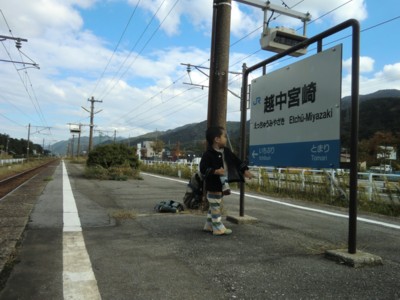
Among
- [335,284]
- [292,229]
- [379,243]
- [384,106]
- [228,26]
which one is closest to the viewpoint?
[335,284]

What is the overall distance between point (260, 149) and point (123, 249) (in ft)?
10.2

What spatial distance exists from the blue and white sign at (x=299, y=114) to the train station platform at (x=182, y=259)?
1223 millimetres

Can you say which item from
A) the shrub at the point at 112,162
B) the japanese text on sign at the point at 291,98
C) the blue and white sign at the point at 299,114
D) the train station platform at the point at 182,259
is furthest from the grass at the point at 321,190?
the shrub at the point at 112,162

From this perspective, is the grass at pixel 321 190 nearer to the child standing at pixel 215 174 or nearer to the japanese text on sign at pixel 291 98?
the japanese text on sign at pixel 291 98

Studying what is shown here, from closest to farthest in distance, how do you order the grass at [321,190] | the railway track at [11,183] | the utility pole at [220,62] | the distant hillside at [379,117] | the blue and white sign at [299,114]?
the blue and white sign at [299,114]
the utility pole at [220,62]
the grass at [321,190]
the railway track at [11,183]
the distant hillside at [379,117]

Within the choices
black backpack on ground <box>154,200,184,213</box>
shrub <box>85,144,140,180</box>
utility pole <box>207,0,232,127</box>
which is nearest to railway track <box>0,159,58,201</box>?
shrub <box>85,144,140,180</box>

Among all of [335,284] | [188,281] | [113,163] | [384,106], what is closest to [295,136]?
[335,284]

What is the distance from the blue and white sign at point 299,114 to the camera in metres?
5.31

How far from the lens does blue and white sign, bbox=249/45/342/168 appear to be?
5.31m

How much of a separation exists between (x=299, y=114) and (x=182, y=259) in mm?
2785

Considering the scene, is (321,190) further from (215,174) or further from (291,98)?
(215,174)

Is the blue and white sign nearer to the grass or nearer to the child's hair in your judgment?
the child's hair

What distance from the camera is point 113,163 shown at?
22734 mm

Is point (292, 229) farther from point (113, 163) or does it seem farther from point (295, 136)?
point (113, 163)
